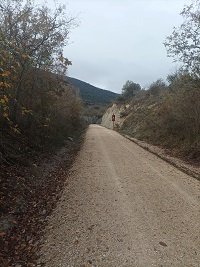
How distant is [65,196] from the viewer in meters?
7.31

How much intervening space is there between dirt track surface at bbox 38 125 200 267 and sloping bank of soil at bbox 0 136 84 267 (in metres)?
0.27

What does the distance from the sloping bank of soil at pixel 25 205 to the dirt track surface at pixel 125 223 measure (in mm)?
271

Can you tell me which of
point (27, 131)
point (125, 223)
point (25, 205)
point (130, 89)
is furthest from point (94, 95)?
point (125, 223)

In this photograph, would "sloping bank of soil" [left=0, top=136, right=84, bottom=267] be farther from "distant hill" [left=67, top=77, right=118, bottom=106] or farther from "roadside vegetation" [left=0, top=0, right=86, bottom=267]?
"distant hill" [left=67, top=77, right=118, bottom=106]

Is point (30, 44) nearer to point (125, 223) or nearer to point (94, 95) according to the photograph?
point (125, 223)

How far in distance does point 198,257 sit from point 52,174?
22.3 ft

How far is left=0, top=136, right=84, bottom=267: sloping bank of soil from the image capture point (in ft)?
15.1

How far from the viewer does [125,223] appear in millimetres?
5512

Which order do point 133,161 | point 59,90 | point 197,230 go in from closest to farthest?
1. point 197,230
2. point 133,161
3. point 59,90

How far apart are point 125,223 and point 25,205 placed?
2.67 m

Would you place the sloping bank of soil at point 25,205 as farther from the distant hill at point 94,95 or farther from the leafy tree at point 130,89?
the distant hill at point 94,95

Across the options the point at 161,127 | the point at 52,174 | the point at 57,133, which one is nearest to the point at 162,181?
the point at 52,174

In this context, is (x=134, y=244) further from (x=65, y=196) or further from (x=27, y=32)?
(x=27, y=32)

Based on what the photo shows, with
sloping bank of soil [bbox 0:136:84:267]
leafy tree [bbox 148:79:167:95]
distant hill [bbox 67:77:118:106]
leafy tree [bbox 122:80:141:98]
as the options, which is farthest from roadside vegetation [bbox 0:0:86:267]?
Answer: distant hill [bbox 67:77:118:106]
